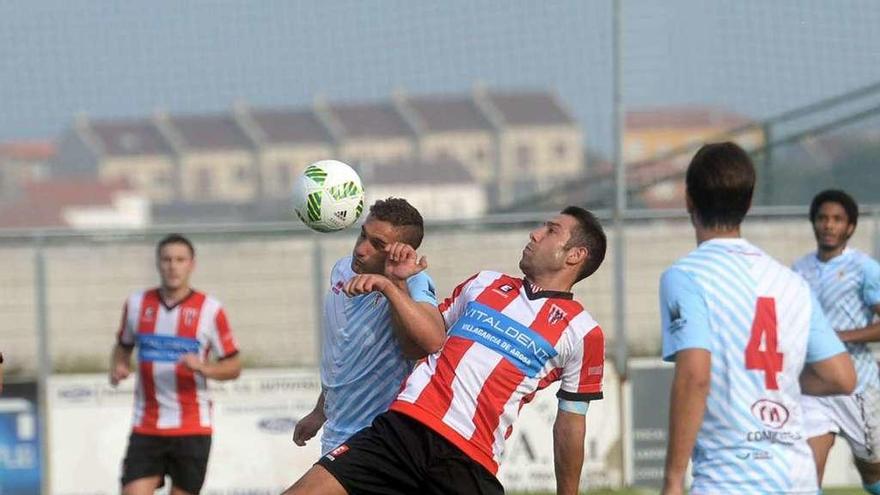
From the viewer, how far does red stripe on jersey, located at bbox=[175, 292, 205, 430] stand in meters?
9.16

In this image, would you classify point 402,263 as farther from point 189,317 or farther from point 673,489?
point 189,317

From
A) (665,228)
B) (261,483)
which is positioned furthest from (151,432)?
(665,228)

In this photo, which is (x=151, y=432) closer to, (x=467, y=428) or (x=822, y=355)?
(x=467, y=428)

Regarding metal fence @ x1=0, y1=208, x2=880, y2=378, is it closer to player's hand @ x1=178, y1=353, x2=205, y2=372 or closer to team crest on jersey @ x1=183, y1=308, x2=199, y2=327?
team crest on jersey @ x1=183, y1=308, x2=199, y2=327

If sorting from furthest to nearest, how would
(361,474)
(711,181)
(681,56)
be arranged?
(681,56), (361,474), (711,181)

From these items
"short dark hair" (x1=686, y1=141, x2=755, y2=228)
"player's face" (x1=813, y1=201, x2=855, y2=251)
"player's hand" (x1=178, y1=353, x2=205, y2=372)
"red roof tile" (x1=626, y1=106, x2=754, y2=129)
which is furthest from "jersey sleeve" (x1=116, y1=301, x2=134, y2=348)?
"short dark hair" (x1=686, y1=141, x2=755, y2=228)

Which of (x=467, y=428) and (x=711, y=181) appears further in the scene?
(x=467, y=428)

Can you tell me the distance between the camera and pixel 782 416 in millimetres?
4375

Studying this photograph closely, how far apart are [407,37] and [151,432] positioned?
5831 mm

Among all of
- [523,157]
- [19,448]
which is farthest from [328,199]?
[523,157]

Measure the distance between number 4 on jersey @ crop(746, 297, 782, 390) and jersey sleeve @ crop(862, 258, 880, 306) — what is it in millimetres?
4640

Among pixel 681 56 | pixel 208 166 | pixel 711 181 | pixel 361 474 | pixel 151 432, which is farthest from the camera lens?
pixel 208 166

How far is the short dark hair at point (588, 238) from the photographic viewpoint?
5516mm

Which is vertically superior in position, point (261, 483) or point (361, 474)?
point (361, 474)
